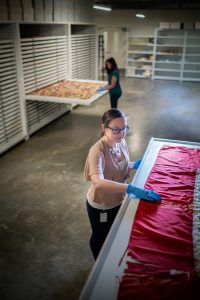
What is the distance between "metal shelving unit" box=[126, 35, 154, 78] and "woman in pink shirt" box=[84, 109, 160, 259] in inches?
466

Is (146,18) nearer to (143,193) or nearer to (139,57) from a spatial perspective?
(139,57)

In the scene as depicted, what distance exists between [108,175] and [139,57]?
12735 mm

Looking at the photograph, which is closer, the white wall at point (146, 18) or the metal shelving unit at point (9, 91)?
the metal shelving unit at point (9, 91)

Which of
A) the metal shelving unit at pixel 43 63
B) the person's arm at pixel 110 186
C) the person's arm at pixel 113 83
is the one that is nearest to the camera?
the person's arm at pixel 110 186

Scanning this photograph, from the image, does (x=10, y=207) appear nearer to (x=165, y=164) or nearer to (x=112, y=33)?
(x=165, y=164)

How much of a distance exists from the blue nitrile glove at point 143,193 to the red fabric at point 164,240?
0.16ft

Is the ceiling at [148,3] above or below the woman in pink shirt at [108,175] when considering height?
above

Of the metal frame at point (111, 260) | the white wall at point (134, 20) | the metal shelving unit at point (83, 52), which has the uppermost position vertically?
the white wall at point (134, 20)

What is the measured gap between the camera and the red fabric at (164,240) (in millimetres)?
1556

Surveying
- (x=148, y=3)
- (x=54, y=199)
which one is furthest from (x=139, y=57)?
(x=54, y=199)

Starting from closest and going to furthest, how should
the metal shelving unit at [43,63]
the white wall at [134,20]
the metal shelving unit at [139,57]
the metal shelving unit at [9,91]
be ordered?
the metal shelving unit at [9,91] < the metal shelving unit at [43,63] < the white wall at [134,20] < the metal shelving unit at [139,57]

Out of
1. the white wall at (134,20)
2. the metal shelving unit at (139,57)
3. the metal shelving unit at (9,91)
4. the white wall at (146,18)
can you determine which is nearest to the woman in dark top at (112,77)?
the metal shelving unit at (9,91)

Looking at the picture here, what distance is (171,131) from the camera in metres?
6.94

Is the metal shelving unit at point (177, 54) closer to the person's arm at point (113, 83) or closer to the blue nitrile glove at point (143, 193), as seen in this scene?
the person's arm at point (113, 83)
